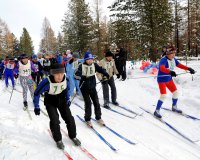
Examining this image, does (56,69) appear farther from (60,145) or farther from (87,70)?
(87,70)

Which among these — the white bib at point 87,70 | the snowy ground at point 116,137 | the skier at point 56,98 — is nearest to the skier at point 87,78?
the white bib at point 87,70

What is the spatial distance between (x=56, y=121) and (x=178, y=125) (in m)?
3.74

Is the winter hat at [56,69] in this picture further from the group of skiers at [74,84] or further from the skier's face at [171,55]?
the skier's face at [171,55]

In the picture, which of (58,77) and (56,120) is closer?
(58,77)

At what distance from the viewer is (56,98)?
5.34 m

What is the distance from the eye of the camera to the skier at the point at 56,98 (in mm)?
5125

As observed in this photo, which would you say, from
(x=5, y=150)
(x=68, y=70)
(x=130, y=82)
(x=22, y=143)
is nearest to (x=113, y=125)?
(x=22, y=143)

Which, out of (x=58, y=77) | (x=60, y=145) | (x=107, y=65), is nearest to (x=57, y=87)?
(x=58, y=77)

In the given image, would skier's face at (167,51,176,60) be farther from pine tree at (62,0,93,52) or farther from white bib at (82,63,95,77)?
pine tree at (62,0,93,52)

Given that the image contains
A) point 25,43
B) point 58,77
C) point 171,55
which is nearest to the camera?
point 58,77

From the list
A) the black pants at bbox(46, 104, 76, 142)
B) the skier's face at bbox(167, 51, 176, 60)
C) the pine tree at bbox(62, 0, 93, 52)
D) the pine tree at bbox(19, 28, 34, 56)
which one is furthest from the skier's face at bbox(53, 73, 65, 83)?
the pine tree at bbox(19, 28, 34, 56)

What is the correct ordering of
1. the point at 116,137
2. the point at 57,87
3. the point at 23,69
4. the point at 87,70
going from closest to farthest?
the point at 57,87, the point at 116,137, the point at 87,70, the point at 23,69

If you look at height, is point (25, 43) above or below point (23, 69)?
above

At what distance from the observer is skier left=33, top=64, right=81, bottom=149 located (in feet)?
16.8
